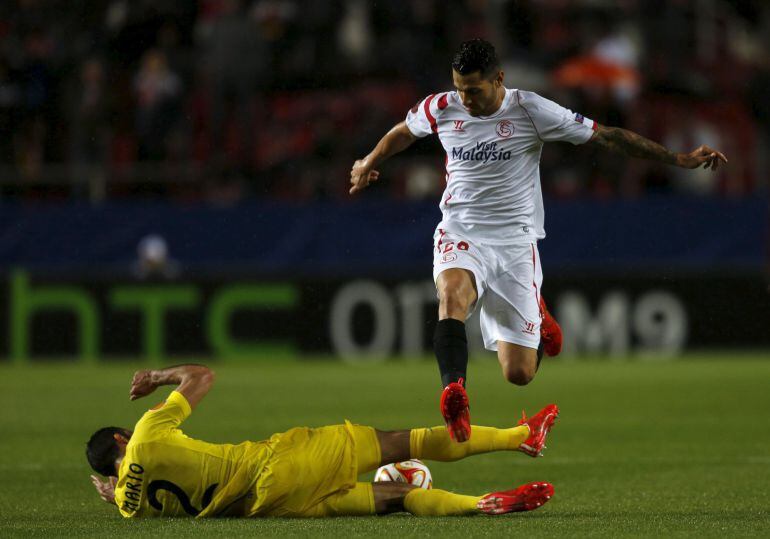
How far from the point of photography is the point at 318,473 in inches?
273

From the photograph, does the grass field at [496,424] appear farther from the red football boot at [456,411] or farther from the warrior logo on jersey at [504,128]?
the warrior logo on jersey at [504,128]

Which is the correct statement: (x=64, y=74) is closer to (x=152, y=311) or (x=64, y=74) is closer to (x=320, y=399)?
(x=152, y=311)

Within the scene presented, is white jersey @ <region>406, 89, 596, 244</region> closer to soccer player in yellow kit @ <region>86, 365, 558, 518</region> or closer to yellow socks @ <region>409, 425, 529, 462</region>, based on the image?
yellow socks @ <region>409, 425, 529, 462</region>

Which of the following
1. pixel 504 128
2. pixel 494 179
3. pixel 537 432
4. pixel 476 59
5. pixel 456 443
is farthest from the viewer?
pixel 494 179

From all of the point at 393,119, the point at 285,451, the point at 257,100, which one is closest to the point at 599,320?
the point at 393,119

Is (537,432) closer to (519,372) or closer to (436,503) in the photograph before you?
(436,503)

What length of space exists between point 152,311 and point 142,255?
738 millimetres

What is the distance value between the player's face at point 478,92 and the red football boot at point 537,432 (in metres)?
1.75

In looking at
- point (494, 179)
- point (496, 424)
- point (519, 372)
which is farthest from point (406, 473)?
point (496, 424)

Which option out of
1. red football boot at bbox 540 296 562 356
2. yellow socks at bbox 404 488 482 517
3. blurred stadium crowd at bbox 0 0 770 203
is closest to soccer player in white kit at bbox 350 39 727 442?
red football boot at bbox 540 296 562 356

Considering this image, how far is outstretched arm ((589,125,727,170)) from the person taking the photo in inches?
313

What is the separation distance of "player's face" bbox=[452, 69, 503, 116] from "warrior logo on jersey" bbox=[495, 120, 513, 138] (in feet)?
0.30

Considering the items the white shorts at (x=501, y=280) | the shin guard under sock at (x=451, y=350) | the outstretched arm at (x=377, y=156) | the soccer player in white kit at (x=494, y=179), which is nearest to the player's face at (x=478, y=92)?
the soccer player in white kit at (x=494, y=179)

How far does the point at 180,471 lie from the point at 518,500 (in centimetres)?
155
